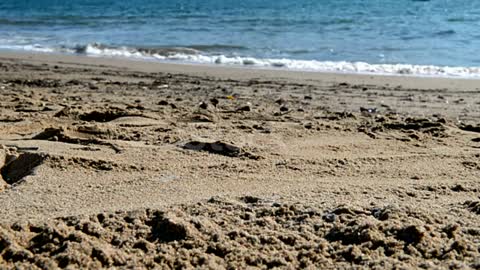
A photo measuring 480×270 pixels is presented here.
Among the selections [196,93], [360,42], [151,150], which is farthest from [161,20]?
[151,150]

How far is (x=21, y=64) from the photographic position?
955 cm

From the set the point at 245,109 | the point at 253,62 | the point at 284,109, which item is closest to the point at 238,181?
the point at 245,109

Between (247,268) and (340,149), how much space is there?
6.38 ft

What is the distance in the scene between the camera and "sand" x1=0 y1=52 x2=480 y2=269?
2355 mm

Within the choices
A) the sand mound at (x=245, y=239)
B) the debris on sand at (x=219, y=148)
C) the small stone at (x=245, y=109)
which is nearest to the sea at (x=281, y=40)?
the small stone at (x=245, y=109)

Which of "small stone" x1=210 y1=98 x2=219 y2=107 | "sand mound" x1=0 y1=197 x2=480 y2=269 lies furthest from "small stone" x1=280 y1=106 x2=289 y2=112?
"sand mound" x1=0 y1=197 x2=480 y2=269

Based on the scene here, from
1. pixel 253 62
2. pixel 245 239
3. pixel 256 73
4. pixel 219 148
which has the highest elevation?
pixel 253 62

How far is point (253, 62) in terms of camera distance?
33.6 ft

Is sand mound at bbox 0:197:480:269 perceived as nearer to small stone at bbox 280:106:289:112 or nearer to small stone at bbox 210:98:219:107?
small stone at bbox 280:106:289:112

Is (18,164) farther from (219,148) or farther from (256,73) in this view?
(256,73)

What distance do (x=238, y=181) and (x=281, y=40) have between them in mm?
10408

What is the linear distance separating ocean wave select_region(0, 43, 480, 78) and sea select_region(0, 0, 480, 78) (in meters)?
0.02

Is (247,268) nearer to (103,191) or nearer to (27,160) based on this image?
(103,191)

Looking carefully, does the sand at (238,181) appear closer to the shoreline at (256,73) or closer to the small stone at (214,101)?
the small stone at (214,101)
